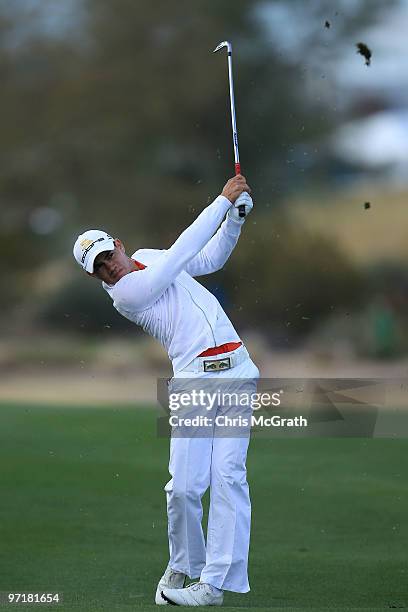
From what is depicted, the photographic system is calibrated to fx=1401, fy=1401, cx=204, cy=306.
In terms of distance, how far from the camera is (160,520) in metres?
5.38

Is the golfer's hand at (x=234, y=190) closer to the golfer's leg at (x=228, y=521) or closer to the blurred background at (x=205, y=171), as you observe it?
the golfer's leg at (x=228, y=521)

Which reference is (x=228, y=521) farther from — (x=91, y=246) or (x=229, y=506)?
(x=91, y=246)

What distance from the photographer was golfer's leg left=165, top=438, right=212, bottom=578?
3.76 metres

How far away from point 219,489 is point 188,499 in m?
0.09

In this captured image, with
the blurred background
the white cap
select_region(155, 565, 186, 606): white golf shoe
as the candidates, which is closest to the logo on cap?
the white cap

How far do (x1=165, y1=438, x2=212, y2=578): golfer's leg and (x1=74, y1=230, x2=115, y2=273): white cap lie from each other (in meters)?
0.54

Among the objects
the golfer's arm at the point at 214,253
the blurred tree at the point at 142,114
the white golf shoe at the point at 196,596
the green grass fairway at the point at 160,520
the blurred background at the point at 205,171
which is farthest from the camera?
the blurred tree at the point at 142,114

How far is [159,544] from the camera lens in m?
4.90

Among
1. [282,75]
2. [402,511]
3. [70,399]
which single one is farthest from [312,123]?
[402,511]

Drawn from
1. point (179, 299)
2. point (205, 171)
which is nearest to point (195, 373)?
point (179, 299)

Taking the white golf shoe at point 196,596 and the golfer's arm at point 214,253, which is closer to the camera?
the white golf shoe at point 196,596

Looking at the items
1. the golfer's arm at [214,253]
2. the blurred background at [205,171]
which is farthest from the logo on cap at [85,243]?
the blurred background at [205,171]

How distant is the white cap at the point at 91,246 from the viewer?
3.70 m

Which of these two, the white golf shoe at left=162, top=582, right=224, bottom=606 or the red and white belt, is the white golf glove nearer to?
the red and white belt
